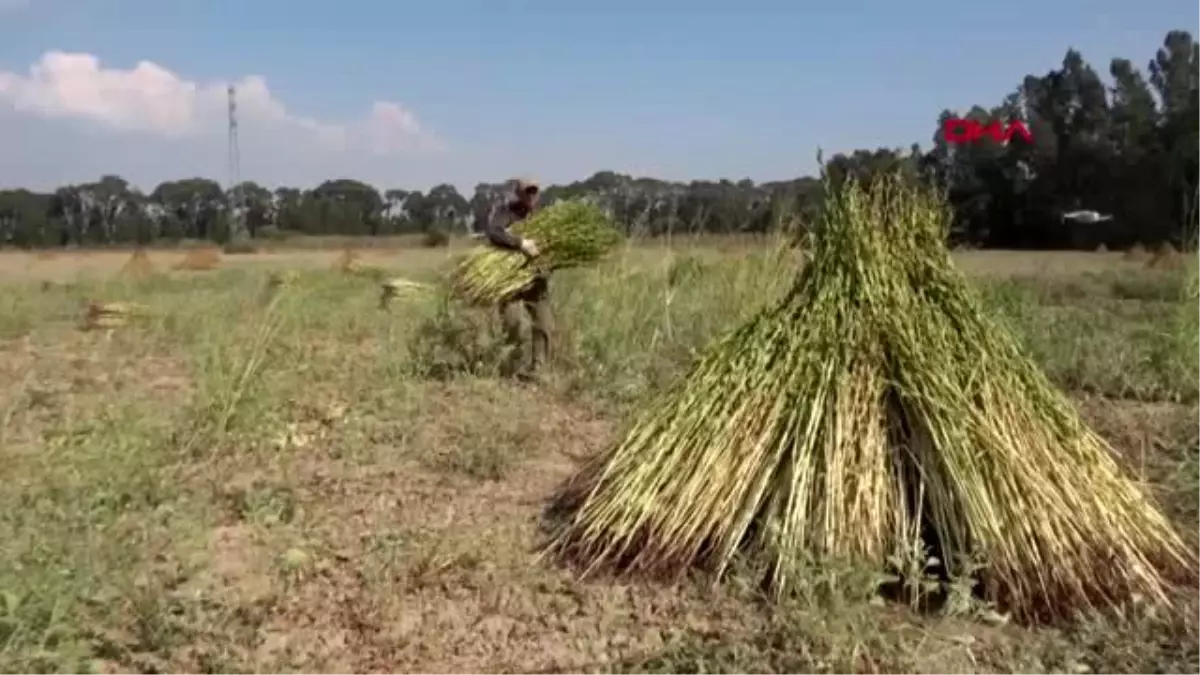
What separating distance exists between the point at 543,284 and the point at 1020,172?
1930cm

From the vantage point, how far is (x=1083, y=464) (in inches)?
151

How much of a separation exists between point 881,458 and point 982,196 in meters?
8.11

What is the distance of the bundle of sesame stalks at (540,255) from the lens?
745cm

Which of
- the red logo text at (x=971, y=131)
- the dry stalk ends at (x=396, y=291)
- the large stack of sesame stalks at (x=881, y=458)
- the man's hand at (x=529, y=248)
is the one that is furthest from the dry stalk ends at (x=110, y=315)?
the large stack of sesame stalks at (x=881, y=458)

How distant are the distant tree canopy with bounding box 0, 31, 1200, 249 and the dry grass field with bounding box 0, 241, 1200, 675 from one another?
675mm

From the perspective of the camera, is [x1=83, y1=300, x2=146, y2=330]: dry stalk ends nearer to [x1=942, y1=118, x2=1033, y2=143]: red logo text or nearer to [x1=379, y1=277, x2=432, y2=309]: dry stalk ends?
[x1=379, y1=277, x2=432, y2=309]: dry stalk ends

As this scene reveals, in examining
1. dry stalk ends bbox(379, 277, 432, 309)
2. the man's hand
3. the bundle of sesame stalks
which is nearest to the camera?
the man's hand

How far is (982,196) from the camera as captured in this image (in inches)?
444


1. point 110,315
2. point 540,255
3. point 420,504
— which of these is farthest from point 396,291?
A: point 420,504

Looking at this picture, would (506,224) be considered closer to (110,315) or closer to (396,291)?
(396,291)

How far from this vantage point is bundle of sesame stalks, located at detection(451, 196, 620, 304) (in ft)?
24.5

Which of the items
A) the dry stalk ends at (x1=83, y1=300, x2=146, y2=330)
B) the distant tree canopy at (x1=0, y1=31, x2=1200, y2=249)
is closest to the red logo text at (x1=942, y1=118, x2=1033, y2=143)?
the distant tree canopy at (x1=0, y1=31, x2=1200, y2=249)

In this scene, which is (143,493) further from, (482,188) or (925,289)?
(482,188)

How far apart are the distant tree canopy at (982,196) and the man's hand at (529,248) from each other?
0.45m
